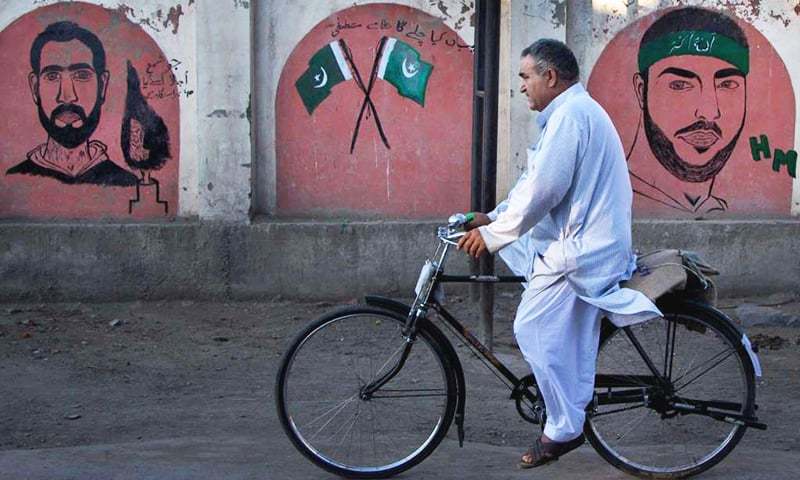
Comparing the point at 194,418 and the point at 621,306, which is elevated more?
the point at 621,306

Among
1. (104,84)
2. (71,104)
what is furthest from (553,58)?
(71,104)

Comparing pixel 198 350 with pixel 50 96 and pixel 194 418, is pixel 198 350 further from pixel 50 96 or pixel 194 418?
pixel 50 96

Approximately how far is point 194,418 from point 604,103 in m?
4.17

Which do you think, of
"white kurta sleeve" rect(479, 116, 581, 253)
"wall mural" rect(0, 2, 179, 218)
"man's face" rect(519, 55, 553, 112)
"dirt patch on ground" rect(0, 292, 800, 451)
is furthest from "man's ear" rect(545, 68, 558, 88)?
"wall mural" rect(0, 2, 179, 218)

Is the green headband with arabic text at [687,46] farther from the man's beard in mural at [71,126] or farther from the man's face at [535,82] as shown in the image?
the man's face at [535,82]

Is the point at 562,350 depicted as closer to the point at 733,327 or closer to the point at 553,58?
the point at 733,327

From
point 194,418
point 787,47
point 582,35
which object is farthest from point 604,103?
point 194,418

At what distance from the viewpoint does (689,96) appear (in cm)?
859

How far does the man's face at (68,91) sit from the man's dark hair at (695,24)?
389 cm

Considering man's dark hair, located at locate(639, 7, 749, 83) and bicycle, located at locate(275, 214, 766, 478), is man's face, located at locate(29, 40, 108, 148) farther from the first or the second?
Result: bicycle, located at locate(275, 214, 766, 478)

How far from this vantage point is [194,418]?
18.9 feet

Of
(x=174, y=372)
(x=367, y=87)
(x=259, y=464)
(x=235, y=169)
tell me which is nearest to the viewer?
(x=259, y=464)

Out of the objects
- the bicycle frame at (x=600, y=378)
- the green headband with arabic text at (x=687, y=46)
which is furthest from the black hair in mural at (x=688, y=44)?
the bicycle frame at (x=600, y=378)

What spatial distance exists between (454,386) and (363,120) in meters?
4.11
